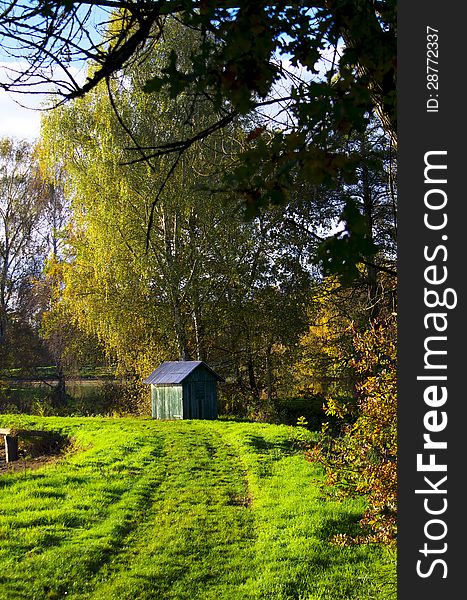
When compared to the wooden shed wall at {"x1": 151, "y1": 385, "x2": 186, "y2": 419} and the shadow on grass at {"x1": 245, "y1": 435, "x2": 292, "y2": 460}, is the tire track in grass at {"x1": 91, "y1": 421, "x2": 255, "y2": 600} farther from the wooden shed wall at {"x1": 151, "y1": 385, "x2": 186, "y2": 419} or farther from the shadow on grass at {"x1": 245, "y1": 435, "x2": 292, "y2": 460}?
the wooden shed wall at {"x1": 151, "y1": 385, "x2": 186, "y2": 419}

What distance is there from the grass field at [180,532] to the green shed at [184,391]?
25.6 ft

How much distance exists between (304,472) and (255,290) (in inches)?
527

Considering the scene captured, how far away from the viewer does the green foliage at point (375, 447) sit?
606 cm

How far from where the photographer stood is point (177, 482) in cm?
1073

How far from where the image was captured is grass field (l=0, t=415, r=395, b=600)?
6246 millimetres

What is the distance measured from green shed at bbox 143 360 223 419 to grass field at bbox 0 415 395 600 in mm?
7793

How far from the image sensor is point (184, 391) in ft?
68.4

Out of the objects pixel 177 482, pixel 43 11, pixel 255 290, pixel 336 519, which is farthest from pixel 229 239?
pixel 43 11

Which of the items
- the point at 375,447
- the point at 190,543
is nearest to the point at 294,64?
the point at 375,447

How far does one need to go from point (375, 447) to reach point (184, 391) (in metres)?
14.6

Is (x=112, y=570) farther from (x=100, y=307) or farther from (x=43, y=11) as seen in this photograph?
(x=100, y=307)

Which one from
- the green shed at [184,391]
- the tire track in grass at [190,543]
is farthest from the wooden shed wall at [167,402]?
the tire track in grass at [190,543]

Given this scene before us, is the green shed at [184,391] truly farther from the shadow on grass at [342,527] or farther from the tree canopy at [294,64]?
the tree canopy at [294,64]

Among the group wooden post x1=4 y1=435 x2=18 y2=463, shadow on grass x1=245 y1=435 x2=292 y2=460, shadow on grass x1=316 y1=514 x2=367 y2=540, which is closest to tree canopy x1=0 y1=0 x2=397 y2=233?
shadow on grass x1=316 y1=514 x2=367 y2=540
